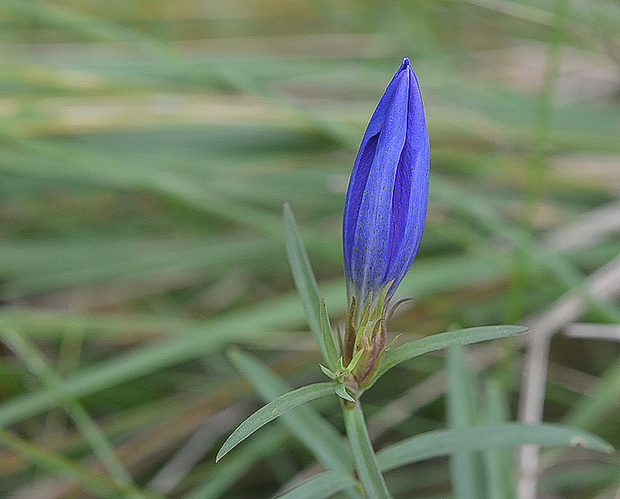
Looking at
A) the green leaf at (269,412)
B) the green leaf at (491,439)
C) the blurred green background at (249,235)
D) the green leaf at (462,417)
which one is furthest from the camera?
the blurred green background at (249,235)

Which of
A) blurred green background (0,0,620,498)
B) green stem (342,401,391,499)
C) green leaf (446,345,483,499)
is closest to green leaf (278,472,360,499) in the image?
green stem (342,401,391,499)

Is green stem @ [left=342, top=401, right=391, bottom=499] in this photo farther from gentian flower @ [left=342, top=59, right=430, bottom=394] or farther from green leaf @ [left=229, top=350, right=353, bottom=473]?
green leaf @ [left=229, top=350, right=353, bottom=473]

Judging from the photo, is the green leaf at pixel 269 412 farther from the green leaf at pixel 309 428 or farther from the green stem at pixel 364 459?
the green leaf at pixel 309 428

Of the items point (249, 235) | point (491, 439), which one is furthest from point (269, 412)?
point (249, 235)

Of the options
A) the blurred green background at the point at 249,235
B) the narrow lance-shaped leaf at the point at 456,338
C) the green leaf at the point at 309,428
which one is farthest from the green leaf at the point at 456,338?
the blurred green background at the point at 249,235

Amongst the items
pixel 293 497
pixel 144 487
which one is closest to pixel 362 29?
pixel 144 487

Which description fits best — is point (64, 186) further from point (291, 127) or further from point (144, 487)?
point (144, 487)
